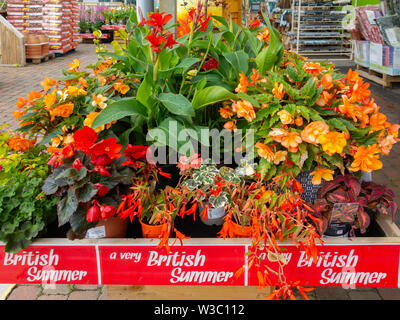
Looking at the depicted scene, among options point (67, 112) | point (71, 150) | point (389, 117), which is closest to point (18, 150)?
point (67, 112)

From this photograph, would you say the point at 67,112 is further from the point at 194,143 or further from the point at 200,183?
the point at 200,183

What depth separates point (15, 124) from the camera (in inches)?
187

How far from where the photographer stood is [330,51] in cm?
904

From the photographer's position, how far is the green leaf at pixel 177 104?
1572 mm

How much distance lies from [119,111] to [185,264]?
2.01 ft

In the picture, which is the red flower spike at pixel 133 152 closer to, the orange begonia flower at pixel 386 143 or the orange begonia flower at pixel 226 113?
the orange begonia flower at pixel 226 113

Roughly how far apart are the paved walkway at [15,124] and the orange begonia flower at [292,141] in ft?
3.48

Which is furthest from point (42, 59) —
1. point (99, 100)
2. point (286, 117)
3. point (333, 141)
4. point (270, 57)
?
point (333, 141)

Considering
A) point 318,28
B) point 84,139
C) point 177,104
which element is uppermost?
point 318,28

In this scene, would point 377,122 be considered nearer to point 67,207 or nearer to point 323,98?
point 323,98

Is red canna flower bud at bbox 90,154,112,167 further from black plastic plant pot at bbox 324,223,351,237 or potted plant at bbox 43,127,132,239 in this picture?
black plastic plant pot at bbox 324,223,351,237

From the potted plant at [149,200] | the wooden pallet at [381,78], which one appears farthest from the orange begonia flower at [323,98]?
the wooden pallet at [381,78]

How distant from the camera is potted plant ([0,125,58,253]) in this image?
1401 millimetres

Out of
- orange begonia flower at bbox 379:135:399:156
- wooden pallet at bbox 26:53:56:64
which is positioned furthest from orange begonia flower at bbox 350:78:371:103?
wooden pallet at bbox 26:53:56:64
